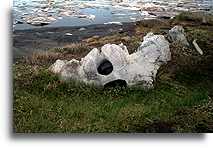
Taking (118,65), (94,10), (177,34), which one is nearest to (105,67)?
(118,65)

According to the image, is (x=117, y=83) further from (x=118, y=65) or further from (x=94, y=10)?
(x=94, y=10)

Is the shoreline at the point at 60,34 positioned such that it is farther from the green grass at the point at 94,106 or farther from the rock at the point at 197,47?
the rock at the point at 197,47

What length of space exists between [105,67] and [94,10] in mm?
284

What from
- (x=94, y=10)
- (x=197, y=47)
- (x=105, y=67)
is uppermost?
(x=94, y=10)

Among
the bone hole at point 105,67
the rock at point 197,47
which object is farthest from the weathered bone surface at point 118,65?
the rock at point 197,47

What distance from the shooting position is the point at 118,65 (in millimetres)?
2889

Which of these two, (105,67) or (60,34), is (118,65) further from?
(60,34)

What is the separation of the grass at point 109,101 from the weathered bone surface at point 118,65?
3cm

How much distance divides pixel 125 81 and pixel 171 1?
448 mm

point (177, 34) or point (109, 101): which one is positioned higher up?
point (177, 34)

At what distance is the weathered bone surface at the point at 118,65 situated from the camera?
2.88m

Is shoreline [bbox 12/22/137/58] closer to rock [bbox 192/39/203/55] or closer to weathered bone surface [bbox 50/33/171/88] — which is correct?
weathered bone surface [bbox 50/33/171/88]

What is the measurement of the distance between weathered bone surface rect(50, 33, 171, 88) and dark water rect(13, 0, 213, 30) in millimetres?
133

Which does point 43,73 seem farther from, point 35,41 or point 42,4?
point 42,4
